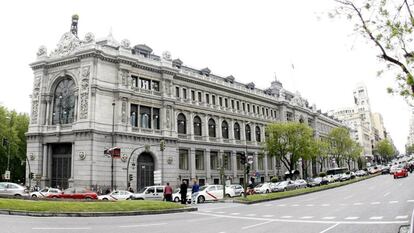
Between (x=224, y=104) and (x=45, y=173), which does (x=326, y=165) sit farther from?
(x=45, y=173)

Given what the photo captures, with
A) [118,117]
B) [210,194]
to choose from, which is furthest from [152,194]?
[118,117]

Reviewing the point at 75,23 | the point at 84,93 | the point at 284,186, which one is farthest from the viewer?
the point at 75,23

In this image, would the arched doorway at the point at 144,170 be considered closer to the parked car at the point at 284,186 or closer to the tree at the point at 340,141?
the parked car at the point at 284,186

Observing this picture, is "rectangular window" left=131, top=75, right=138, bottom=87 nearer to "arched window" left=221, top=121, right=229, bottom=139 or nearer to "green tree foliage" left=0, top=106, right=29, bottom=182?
"arched window" left=221, top=121, right=229, bottom=139

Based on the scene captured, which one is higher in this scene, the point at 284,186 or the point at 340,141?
the point at 340,141

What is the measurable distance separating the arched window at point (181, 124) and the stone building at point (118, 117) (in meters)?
0.15

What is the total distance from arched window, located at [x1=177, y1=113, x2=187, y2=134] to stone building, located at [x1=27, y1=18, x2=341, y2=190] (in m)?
0.15

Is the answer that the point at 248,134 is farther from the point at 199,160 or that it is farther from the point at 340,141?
the point at 340,141

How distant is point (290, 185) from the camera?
46625 millimetres

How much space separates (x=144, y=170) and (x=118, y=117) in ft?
26.3

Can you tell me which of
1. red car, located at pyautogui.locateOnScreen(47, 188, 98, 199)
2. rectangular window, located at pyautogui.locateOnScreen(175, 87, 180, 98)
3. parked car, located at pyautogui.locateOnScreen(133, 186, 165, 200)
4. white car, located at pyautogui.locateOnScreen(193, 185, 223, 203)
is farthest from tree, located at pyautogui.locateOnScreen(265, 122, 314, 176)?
red car, located at pyautogui.locateOnScreen(47, 188, 98, 199)

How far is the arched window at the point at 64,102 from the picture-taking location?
44.9 metres

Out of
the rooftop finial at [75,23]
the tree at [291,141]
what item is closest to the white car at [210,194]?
the tree at [291,141]

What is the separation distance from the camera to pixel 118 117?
144 ft
